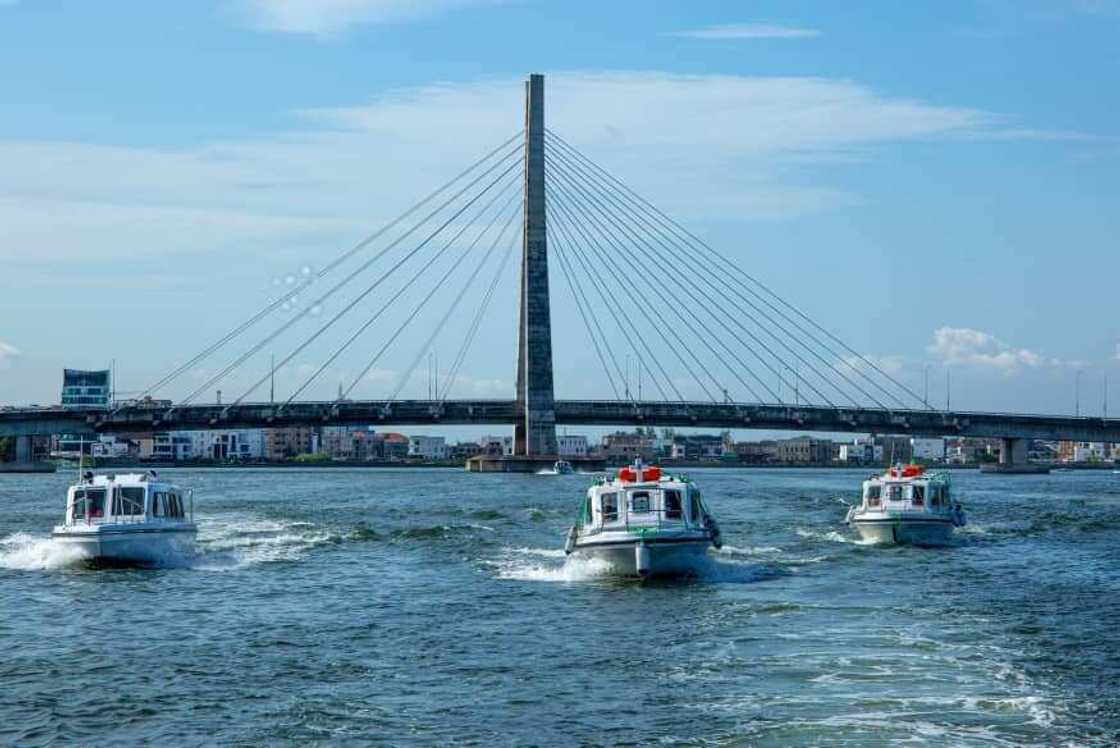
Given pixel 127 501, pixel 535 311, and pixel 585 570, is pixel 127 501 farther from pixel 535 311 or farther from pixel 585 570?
pixel 535 311

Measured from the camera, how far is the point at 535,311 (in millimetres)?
145500

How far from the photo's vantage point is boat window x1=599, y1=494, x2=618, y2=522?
152 feet

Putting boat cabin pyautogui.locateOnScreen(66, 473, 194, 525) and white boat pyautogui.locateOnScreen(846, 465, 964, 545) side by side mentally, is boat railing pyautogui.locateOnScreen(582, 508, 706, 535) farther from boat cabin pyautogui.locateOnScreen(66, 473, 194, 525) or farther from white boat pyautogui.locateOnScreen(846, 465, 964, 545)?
white boat pyautogui.locateOnScreen(846, 465, 964, 545)

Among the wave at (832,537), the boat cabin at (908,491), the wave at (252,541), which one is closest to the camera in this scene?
the wave at (252,541)

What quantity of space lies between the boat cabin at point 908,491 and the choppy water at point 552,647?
2.16m

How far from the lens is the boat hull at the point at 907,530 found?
60.5m

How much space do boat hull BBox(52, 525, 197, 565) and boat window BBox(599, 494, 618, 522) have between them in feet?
45.5

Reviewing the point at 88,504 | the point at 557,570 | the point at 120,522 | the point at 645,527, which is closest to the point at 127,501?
the point at 120,522

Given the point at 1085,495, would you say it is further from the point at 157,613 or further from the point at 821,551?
the point at 157,613

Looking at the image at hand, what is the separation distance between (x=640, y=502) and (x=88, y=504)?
1694 centimetres

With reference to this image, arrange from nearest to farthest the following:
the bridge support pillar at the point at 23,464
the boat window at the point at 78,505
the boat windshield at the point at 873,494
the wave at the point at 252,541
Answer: the boat window at the point at 78,505 → the wave at the point at 252,541 → the boat windshield at the point at 873,494 → the bridge support pillar at the point at 23,464

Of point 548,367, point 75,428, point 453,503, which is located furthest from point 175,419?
point 453,503

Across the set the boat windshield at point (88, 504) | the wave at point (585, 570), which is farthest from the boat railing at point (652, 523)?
the boat windshield at point (88, 504)

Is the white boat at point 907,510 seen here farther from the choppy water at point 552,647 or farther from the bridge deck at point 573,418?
the bridge deck at point 573,418
